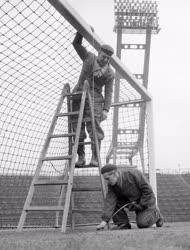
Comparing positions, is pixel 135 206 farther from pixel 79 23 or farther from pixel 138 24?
pixel 138 24

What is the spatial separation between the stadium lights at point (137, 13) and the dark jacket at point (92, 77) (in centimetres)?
1390

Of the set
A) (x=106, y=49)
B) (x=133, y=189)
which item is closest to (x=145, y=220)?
(x=133, y=189)

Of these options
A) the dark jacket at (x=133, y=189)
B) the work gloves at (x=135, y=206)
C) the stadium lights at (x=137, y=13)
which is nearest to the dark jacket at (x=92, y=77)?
the dark jacket at (x=133, y=189)

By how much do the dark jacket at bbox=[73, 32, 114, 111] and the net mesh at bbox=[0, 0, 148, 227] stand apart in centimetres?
17

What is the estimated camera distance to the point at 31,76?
4.83m

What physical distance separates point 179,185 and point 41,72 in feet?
48.9

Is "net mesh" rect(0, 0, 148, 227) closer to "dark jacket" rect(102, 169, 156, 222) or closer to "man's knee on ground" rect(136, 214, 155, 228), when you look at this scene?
"dark jacket" rect(102, 169, 156, 222)

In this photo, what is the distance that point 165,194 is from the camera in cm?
1723

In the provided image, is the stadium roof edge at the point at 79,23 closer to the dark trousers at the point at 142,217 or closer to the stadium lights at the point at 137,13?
Result: the dark trousers at the point at 142,217

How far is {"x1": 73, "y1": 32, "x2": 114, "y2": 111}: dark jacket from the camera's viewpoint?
178 inches

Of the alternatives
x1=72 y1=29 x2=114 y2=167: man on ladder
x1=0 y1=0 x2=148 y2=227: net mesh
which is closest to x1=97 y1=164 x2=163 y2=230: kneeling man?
x1=72 y1=29 x2=114 y2=167: man on ladder

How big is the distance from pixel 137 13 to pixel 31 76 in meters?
15.4

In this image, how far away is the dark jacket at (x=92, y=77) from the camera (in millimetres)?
4516

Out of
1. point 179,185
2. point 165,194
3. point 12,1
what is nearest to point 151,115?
point 12,1
